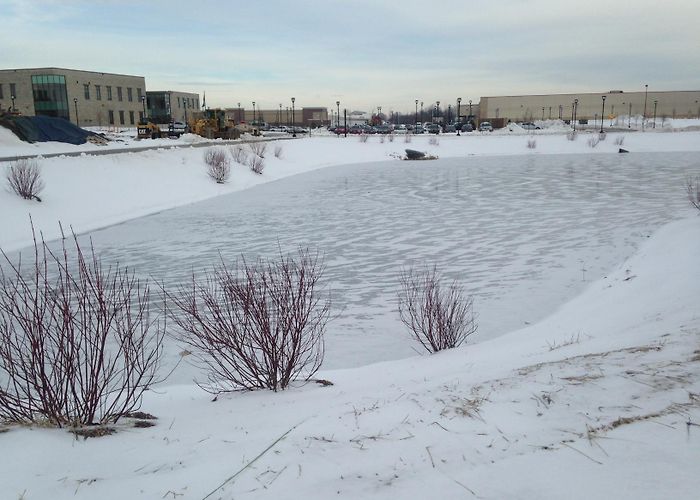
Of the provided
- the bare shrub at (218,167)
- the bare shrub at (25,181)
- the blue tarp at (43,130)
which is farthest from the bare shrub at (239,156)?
the bare shrub at (25,181)

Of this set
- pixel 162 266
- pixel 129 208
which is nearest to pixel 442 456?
pixel 162 266

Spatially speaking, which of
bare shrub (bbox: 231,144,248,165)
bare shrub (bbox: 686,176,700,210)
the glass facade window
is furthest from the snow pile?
the glass facade window

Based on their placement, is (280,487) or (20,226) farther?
(20,226)

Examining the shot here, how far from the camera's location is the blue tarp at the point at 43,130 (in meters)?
41.5

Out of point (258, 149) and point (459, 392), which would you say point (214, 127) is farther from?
point (459, 392)

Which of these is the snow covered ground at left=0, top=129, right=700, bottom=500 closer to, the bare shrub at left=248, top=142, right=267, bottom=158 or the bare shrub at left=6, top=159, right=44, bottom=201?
the bare shrub at left=6, top=159, right=44, bottom=201

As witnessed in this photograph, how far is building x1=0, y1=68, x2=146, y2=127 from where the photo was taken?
86500mm

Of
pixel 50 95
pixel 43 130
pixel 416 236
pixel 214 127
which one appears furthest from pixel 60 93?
pixel 416 236

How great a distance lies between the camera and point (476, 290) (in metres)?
11.2

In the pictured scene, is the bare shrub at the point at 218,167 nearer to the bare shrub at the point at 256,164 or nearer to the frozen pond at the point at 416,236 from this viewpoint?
the frozen pond at the point at 416,236

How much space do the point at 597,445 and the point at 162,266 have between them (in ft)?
38.7

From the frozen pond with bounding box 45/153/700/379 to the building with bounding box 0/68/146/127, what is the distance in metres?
68.2

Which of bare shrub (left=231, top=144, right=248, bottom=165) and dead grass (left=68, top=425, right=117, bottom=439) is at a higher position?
bare shrub (left=231, top=144, right=248, bottom=165)

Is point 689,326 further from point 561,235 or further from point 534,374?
point 561,235
